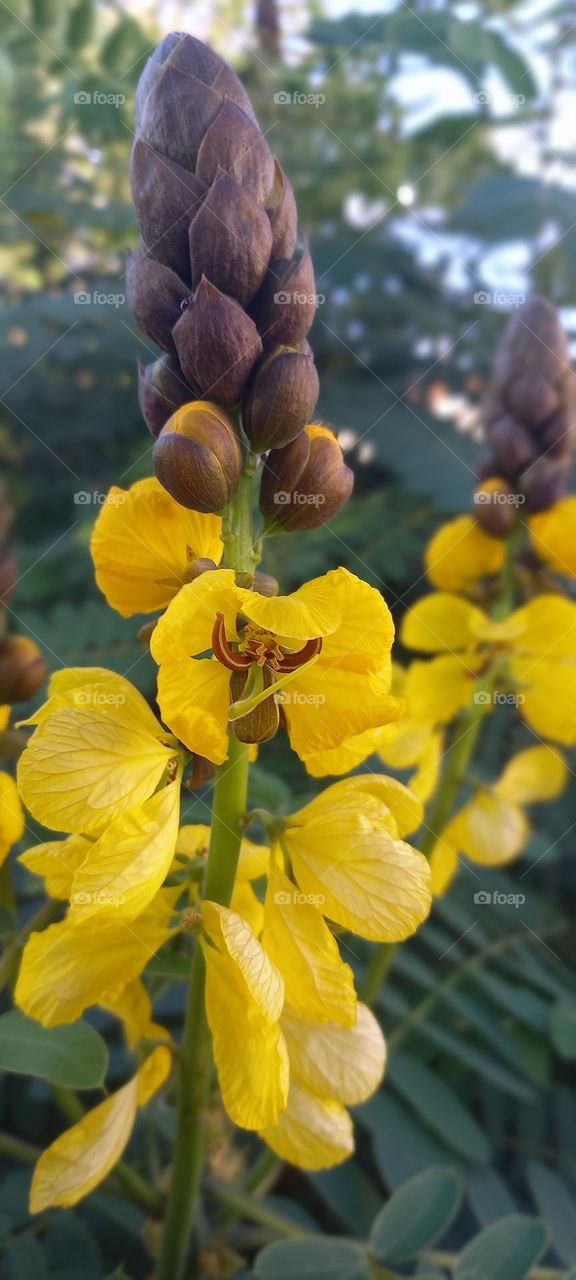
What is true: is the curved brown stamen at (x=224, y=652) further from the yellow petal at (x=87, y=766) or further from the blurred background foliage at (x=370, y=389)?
the blurred background foliage at (x=370, y=389)

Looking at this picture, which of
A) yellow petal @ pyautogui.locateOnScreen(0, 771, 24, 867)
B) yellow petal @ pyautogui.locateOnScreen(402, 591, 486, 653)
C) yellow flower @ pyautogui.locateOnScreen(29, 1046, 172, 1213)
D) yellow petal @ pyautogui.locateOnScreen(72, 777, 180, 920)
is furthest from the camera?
yellow petal @ pyautogui.locateOnScreen(402, 591, 486, 653)

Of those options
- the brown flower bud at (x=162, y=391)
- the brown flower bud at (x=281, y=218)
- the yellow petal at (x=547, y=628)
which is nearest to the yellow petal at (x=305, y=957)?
the brown flower bud at (x=162, y=391)

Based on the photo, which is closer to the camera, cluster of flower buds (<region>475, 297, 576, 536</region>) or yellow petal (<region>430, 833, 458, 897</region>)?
yellow petal (<region>430, 833, 458, 897</region>)

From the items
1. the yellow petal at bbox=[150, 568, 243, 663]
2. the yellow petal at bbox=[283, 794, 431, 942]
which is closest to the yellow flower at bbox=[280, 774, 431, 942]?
the yellow petal at bbox=[283, 794, 431, 942]

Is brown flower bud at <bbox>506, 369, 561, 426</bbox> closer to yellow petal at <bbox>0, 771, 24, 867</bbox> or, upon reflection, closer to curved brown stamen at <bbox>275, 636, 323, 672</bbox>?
curved brown stamen at <bbox>275, 636, 323, 672</bbox>

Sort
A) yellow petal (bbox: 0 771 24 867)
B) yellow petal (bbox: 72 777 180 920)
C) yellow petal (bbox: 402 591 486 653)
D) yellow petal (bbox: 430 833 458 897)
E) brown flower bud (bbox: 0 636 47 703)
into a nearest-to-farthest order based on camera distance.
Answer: yellow petal (bbox: 72 777 180 920) → yellow petal (bbox: 0 771 24 867) → brown flower bud (bbox: 0 636 47 703) → yellow petal (bbox: 430 833 458 897) → yellow petal (bbox: 402 591 486 653)

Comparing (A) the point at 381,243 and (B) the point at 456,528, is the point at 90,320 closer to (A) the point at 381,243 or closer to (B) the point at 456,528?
(A) the point at 381,243

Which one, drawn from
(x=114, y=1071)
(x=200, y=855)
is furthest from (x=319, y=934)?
(x=114, y=1071)
